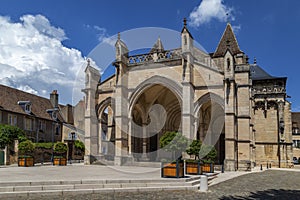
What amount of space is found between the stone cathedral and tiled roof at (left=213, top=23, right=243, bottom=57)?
4.2 inches

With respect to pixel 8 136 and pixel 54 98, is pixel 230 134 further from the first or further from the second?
pixel 54 98

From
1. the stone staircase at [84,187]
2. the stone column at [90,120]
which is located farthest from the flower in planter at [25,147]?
the stone staircase at [84,187]

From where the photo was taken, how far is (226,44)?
1188 inches

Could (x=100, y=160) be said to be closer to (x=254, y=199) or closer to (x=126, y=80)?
(x=126, y=80)

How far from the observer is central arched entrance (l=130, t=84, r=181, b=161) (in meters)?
26.1

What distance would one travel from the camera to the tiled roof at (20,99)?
30.1m

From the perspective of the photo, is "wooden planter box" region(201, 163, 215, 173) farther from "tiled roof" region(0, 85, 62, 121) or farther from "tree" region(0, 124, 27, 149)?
"tiled roof" region(0, 85, 62, 121)

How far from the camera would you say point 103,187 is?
33.5ft

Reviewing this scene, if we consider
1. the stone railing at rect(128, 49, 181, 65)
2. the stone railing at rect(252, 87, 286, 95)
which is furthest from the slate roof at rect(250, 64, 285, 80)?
the stone railing at rect(128, 49, 181, 65)

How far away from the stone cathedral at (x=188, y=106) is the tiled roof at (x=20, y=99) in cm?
1080

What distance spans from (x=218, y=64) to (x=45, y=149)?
20.1m

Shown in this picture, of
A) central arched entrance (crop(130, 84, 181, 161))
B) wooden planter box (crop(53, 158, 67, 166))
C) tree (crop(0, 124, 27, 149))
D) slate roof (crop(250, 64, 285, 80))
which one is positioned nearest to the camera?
wooden planter box (crop(53, 158, 67, 166))

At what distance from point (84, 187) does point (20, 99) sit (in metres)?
26.9

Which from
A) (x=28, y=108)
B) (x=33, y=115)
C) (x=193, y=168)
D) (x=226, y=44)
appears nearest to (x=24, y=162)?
(x=193, y=168)
